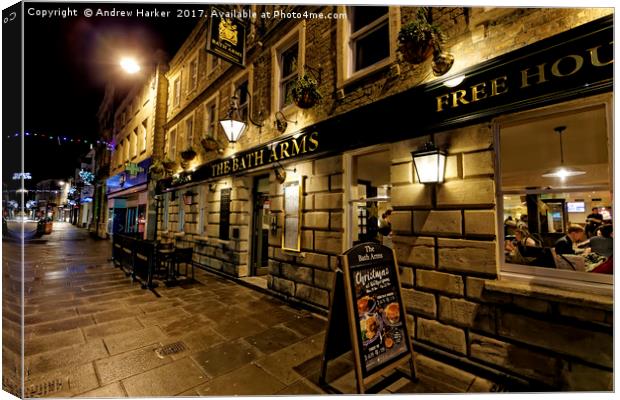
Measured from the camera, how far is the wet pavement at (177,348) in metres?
2.96

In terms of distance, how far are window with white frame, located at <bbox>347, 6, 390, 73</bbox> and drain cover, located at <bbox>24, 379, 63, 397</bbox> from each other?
6.02 metres

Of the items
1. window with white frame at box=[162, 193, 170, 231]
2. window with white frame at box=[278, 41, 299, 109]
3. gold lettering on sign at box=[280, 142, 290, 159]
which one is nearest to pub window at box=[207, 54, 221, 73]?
window with white frame at box=[278, 41, 299, 109]

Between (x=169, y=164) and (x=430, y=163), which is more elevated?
(x=169, y=164)

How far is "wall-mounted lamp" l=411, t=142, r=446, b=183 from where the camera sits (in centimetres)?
372

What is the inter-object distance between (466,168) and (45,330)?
21.0 ft

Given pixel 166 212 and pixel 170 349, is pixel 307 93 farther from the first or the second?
pixel 166 212

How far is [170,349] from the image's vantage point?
3713 mm

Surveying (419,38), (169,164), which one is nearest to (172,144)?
(169,164)

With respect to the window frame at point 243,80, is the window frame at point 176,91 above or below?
above

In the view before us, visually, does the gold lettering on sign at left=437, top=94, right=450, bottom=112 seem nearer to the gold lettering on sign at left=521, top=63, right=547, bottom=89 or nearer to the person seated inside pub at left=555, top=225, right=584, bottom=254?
the gold lettering on sign at left=521, top=63, right=547, bottom=89

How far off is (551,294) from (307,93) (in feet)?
15.3

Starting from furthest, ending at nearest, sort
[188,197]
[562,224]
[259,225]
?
[188,197]
[259,225]
[562,224]

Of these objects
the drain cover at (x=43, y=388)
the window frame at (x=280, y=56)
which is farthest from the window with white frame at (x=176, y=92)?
the drain cover at (x=43, y=388)

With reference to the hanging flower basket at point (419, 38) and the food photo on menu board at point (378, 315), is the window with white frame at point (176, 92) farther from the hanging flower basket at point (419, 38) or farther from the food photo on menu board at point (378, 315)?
the food photo on menu board at point (378, 315)
